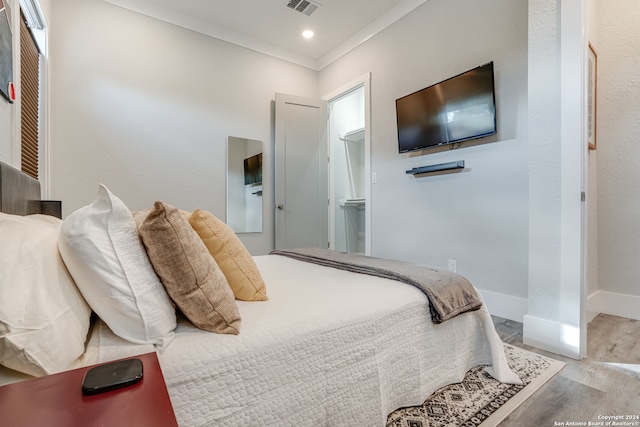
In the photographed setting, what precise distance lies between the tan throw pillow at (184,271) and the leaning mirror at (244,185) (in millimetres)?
2761

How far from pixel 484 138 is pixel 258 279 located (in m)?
2.26

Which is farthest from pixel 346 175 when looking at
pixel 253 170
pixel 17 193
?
pixel 17 193

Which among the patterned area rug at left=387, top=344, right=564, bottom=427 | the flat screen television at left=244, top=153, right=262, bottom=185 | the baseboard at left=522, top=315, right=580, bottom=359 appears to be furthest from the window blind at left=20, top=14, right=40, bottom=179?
the baseboard at left=522, top=315, right=580, bottom=359

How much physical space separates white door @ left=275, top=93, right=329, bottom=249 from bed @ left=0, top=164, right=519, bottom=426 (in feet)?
7.93

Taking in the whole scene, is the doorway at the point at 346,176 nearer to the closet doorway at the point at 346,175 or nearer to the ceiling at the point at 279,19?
the closet doorway at the point at 346,175

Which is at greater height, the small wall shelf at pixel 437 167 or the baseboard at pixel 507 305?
the small wall shelf at pixel 437 167

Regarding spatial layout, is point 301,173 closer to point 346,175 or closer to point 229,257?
point 346,175

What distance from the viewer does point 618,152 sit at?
2.40 m

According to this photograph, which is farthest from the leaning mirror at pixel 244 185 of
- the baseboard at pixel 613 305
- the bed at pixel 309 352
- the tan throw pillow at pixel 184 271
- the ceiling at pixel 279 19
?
the baseboard at pixel 613 305

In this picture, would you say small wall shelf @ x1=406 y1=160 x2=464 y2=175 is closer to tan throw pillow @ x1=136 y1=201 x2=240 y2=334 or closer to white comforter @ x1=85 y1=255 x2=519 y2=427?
white comforter @ x1=85 y1=255 x2=519 y2=427

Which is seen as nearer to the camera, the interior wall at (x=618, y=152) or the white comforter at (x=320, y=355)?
the white comforter at (x=320, y=355)

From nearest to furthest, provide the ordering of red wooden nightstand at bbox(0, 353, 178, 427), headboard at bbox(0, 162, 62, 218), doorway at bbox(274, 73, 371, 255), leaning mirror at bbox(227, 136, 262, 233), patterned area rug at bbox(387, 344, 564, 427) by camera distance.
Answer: red wooden nightstand at bbox(0, 353, 178, 427), headboard at bbox(0, 162, 62, 218), patterned area rug at bbox(387, 344, 564, 427), leaning mirror at bbox(227, 136, 262, 233), doorway at bbox(274, 73, 371, 255)

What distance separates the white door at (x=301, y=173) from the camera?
3893mm

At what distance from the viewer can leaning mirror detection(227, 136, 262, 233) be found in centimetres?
365
